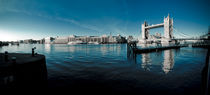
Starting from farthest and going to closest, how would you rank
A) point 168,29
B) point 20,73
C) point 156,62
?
1. point 168,29
2. point 156,62
3. point 20,73

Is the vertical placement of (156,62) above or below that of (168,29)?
below

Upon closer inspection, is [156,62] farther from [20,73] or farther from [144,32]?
[144,32]

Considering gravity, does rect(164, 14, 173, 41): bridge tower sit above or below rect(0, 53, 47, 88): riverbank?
above

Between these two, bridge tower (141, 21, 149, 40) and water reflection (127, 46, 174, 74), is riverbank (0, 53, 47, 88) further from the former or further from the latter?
bridge tower (141, 21, 149, 40)

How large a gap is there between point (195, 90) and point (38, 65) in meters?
9.35

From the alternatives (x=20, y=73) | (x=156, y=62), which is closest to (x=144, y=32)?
(x=156, y=62)

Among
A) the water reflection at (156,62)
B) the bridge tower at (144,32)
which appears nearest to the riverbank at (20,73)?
the water reflection at (156,62)

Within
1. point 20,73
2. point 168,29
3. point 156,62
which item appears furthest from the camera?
point 168,29

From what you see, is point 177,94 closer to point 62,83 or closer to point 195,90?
point 195,90

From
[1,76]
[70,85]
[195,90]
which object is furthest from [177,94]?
[1,76]

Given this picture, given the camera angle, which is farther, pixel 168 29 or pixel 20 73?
pixel 168 29

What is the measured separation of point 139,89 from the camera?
20.5 feet

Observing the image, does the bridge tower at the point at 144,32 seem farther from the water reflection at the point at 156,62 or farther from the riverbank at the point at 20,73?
the riverbank at the point at 20,73

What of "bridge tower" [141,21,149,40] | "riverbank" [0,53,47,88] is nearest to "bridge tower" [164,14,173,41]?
"bridge tower" [141,21,149,40]
